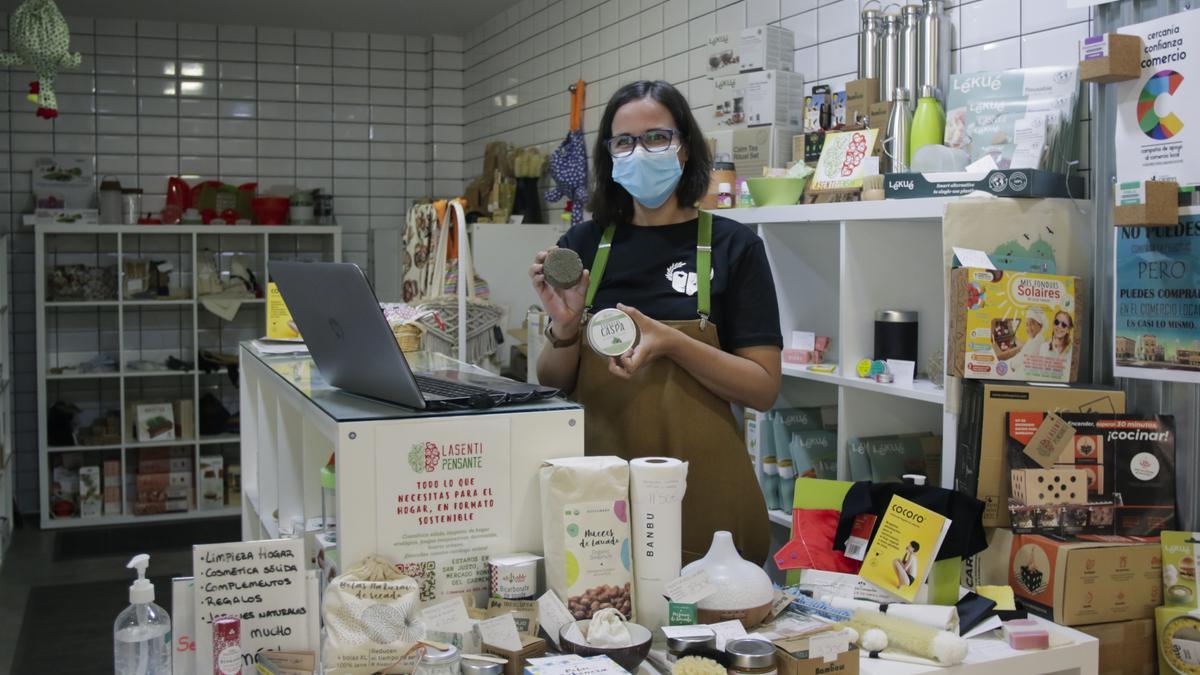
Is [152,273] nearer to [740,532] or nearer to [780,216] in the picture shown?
Answer: [780,216]

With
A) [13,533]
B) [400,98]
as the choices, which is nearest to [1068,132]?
[400,98]

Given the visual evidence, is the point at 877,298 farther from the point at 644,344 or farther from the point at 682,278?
the point at 644,344

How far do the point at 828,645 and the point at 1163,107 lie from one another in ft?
5.07

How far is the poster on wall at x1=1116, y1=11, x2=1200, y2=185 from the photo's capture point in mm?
2344

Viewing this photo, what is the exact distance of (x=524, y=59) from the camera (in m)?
6.26

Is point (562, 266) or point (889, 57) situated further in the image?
point (889, 57)

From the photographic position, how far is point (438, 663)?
4.76 ft

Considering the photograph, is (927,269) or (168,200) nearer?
(927,269)

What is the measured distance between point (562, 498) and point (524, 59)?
194 inches

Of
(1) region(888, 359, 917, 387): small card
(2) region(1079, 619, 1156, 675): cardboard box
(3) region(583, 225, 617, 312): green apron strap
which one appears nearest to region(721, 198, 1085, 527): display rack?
(1) region(888, 359, 917, 387): small card

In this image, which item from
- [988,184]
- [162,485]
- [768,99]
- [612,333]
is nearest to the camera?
[612,333]

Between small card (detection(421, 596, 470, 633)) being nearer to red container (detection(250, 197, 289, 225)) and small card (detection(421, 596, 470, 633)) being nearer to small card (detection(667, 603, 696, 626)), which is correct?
small card (detection(667, 603, 696, 626))

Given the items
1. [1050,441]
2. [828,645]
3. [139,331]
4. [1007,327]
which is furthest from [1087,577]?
[139,331]

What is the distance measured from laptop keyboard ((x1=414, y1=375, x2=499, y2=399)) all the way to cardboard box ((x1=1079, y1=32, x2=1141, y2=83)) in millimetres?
1551
